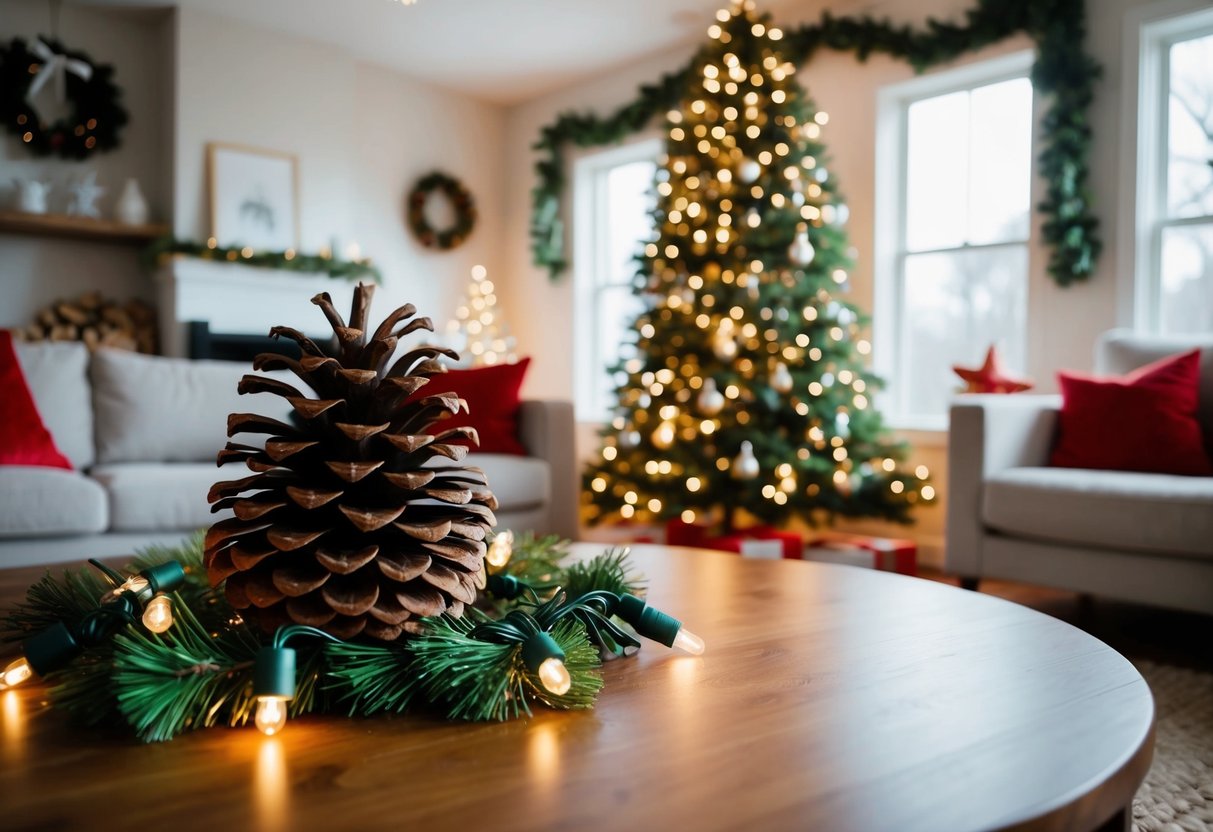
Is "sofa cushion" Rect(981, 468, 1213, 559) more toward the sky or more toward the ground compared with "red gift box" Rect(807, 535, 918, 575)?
more toward the sky

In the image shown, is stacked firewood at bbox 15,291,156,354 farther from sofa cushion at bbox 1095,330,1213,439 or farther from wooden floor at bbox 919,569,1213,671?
sofa cushion at bbox 1095,330,1213,439

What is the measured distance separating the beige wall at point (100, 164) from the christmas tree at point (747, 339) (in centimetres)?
308

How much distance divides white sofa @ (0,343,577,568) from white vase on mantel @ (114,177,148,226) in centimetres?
219

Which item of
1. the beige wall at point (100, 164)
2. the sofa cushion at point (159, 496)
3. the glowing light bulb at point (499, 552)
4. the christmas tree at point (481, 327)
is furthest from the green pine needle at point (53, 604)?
the christmas tree at point (481, 327)

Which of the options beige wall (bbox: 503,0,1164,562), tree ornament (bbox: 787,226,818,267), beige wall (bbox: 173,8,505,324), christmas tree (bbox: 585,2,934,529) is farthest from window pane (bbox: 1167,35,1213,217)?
beige wall (bbox: 173,8,505,324)

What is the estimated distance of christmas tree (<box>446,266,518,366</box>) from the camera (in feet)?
20.4

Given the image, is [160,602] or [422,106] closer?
[160,602]

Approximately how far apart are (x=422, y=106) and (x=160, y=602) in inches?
238

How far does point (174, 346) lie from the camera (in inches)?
198

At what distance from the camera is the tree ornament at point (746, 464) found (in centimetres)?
358

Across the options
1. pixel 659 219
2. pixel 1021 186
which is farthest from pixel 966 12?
pixel 659 219

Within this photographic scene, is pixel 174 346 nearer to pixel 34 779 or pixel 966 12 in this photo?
pixel 966 12

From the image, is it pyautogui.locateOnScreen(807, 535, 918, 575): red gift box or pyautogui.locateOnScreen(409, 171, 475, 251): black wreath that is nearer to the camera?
pyautogui.locateOnScreen(807, 535, 918, 575): red gift box

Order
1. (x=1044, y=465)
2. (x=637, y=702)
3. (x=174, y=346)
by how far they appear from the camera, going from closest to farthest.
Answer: (x=637, y=702)
(x=1044, y=465)
(x=174, y=346)
